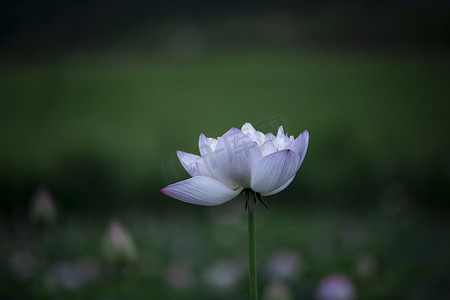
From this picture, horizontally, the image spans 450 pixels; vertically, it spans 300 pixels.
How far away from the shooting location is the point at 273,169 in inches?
15.4

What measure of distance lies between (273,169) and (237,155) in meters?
0.04

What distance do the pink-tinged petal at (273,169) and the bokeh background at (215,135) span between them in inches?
4.5

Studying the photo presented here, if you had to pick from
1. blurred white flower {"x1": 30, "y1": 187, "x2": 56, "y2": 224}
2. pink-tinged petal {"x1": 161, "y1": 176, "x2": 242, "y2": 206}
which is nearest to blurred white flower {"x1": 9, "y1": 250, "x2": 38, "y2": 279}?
blurred white flower {"x1": 30, "y1": 187, "x2": 56, "y2": 224}

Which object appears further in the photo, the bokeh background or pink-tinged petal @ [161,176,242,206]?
the bokeh background

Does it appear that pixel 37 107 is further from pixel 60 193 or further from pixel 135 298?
pixel 135 298

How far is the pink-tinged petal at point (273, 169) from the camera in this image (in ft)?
1.28

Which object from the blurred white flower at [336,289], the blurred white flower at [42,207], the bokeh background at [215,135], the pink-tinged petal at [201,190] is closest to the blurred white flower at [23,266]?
the bokeh background at [215,135]

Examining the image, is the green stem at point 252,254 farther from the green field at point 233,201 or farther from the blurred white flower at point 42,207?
the blurred white flower at point 42,207

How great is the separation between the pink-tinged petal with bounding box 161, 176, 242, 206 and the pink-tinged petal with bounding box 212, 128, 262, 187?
Answer: 2 centimetres

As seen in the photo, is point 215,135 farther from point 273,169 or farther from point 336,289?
point 273,169

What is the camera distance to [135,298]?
105cm

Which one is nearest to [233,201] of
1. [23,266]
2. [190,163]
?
[23,266]

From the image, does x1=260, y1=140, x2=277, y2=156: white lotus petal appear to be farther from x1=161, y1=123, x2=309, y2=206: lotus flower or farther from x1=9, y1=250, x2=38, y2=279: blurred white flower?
x1=9, y1=250, x2=38, y2=279: blurred white flower

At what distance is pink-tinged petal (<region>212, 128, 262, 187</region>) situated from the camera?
40 centimetres
